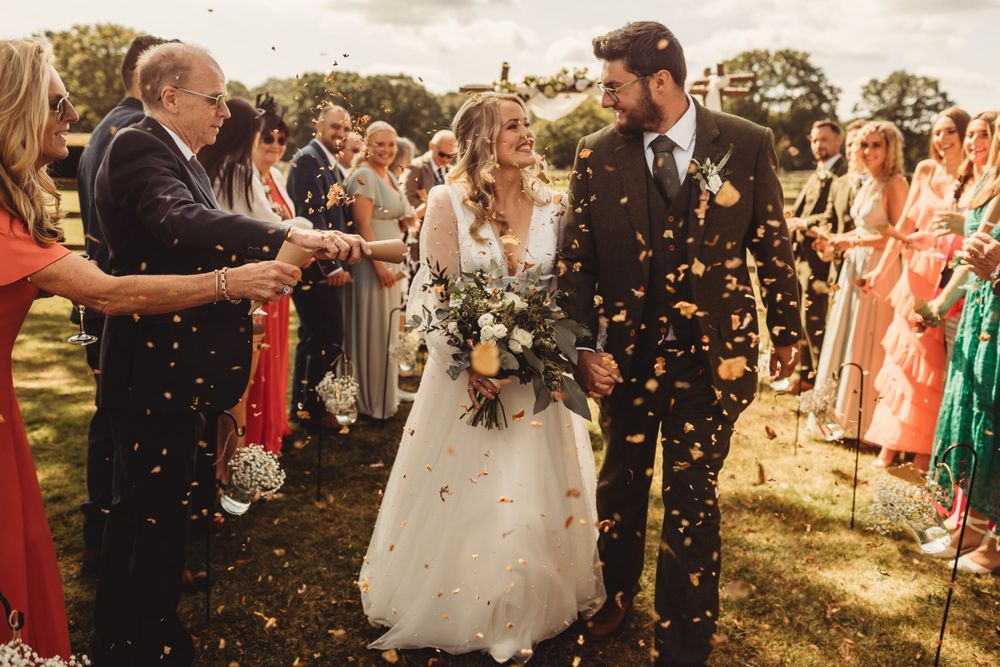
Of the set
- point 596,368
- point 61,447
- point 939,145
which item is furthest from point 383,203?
point 939,145

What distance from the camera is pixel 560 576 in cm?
329

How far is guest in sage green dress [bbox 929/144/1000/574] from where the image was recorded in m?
3.96

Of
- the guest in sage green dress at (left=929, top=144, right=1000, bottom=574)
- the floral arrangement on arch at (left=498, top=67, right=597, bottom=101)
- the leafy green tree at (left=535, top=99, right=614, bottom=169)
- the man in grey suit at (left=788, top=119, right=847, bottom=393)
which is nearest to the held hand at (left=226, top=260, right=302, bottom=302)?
the guest in sage green dress at (left=929, top=144, right=1000, bottom=574)

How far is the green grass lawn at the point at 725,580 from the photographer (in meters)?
3.33

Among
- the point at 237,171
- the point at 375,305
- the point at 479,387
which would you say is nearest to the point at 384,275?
the point at 375,305

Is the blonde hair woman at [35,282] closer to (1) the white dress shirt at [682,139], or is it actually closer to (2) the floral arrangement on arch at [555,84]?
(1) the white dress shirt at [682,139]

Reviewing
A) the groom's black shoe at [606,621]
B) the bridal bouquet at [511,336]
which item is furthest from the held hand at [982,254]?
the groom's black shoe at [606,621]

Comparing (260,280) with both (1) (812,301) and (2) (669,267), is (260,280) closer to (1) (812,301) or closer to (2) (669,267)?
(2) (669,267)

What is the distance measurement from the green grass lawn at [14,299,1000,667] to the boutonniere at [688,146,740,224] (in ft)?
5.87

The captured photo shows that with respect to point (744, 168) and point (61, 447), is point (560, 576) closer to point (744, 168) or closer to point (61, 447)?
point (744, 168)

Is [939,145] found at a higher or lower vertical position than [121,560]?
higher

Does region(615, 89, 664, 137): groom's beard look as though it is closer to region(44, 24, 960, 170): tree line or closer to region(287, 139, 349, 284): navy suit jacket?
region(287, 139, 349, 284): navy suit jacket

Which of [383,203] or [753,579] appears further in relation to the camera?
[383,203]

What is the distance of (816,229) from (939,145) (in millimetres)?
1408
